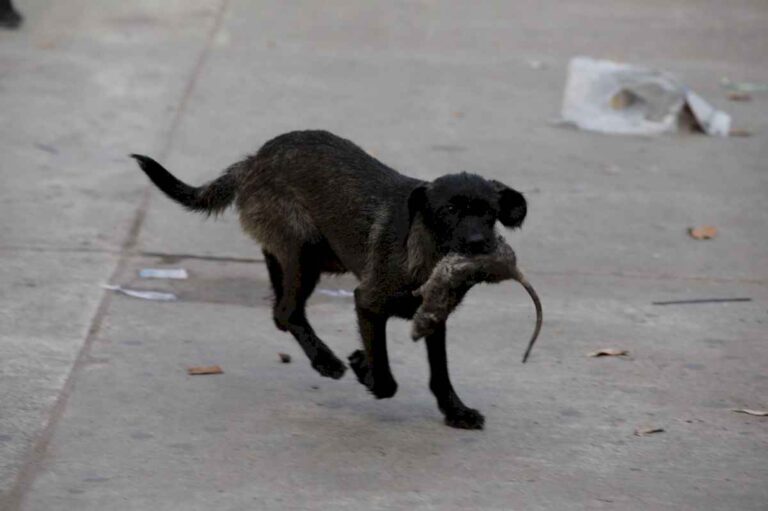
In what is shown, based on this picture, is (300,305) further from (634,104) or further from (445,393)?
(634,104)

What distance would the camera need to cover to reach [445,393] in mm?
5207

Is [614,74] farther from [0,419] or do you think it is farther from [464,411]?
[0,419]

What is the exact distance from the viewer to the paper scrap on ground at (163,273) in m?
6.77

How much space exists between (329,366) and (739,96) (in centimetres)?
554

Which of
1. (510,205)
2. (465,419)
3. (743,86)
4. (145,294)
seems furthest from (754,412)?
(743,86)

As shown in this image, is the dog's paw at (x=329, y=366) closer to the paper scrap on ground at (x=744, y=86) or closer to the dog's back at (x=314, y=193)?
the dog's back at (x=314, y=193)

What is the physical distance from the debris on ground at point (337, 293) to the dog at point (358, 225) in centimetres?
85

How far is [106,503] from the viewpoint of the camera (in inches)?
173

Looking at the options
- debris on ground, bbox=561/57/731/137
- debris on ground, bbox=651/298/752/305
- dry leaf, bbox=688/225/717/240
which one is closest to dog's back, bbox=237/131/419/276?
debris on ground, bbox=651/298/752/305

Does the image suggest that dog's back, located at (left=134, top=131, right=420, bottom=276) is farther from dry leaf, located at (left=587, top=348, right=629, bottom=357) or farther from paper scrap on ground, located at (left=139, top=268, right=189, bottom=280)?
dry leaf, located at (left=587, top=348, right=629, bottom=357)

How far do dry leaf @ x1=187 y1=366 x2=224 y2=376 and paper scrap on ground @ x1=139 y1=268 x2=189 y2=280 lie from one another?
3.95 feet

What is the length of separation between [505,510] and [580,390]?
4.08ft

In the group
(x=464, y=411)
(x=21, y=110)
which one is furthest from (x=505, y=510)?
(x=21, y=110)

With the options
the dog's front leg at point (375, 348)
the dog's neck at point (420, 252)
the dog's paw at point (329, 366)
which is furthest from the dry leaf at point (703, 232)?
the dog's neck at point (420, 252)
